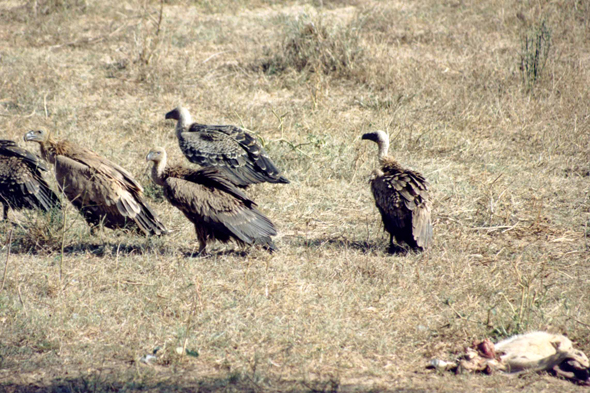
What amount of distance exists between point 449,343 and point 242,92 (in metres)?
6.07

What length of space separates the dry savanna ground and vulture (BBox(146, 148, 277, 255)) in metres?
0.23

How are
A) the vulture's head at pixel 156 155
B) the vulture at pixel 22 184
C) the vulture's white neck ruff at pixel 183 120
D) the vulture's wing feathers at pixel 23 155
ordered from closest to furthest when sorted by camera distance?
the vulture's head at pixel 156 155 → the vulture at pixel 22 184 → the vulture's wing feathers at pixel 23 155 → the vulture's white neck ruff at pixel 183 120

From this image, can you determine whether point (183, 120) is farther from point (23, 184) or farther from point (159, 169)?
point (23, 184)

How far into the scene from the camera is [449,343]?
4164mm

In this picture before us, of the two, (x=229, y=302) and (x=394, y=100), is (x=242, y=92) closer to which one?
(x=394, y=100)

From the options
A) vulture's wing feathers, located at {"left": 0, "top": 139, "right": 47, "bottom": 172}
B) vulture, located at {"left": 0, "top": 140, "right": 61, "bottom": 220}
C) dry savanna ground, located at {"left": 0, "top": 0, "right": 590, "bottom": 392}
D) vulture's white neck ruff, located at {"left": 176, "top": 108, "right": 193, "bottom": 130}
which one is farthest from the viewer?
vulture's white neck ruff, located at {"left": 176, "top": 108, "right": 193, "bottom": 130}

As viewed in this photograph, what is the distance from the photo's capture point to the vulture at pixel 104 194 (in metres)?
5.65

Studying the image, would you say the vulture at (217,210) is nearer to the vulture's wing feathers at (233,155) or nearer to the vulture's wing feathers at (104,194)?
the vulture's wing feathers at (104,194)

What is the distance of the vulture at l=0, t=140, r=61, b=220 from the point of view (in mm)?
5902

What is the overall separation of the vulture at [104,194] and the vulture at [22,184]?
0.21m

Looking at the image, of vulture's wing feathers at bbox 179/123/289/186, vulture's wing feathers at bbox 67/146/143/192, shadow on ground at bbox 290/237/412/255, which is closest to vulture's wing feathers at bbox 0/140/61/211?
vulture's wing feathers at bbox 67/146/143/192

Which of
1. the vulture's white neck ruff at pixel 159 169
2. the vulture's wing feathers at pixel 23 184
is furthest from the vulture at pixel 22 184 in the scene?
the vulture's white neck ruff at pixel 159 169

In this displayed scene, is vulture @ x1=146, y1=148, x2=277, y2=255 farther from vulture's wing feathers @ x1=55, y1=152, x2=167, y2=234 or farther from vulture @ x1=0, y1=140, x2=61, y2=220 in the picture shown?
vulture @ x1=0, y1=140, x2=61, y2=220

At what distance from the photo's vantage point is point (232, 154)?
22.5 feet
